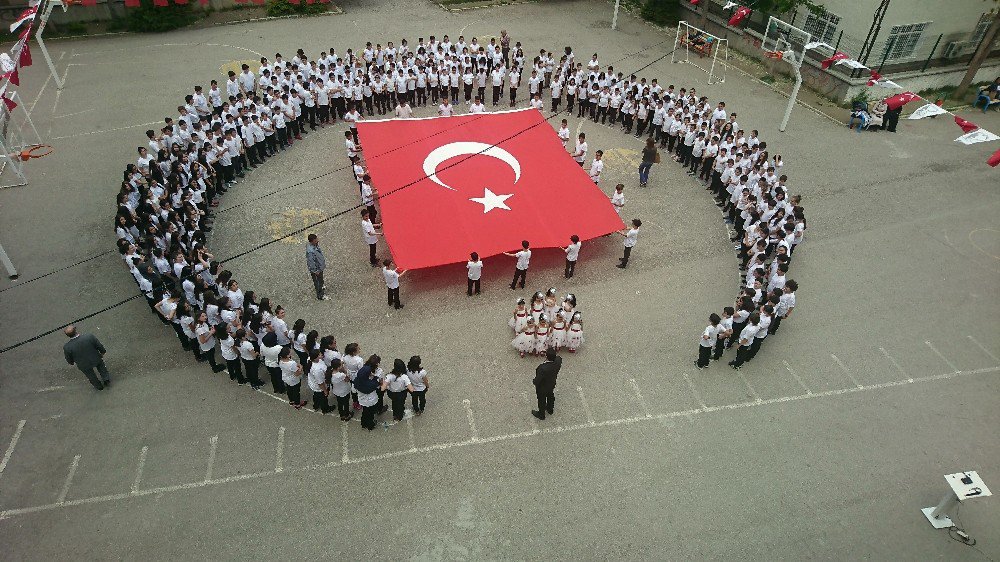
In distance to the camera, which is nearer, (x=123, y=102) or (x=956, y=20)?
(x=123, y=102)

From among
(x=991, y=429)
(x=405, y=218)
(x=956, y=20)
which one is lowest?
(x=991, y=429)

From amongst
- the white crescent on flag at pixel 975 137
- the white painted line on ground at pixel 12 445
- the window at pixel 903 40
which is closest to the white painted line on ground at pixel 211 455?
the white painted line on ground at pixel 12 445

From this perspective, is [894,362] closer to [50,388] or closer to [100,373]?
[100,373]

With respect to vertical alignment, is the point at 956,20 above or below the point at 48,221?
above

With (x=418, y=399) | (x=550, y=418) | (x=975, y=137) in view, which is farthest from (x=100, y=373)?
(x=975, y=137)

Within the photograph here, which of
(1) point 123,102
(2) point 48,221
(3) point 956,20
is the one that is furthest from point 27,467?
(3) point 956,20

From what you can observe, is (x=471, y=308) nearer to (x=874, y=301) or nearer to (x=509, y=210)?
(x=509, y=210)

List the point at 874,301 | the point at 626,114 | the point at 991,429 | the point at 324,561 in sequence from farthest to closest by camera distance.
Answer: the point at 626,114, the point at 874,301, the point at 991,429, the point at 324,561

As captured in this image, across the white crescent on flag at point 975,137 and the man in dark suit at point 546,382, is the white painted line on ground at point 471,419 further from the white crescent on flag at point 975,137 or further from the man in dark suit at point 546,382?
the white crescent on flag at point 975,137
